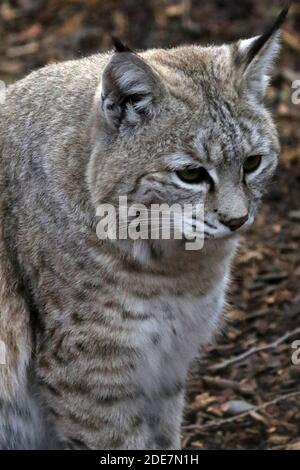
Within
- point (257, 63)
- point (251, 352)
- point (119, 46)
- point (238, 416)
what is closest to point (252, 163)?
point (257, 63)

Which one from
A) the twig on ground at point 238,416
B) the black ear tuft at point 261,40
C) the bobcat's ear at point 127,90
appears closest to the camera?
the bobcat's ear at point 127,90

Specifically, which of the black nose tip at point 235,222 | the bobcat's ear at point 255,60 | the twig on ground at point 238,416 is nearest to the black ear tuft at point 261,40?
the bobcat's ear at point 255,60

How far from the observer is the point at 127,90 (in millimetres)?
3848

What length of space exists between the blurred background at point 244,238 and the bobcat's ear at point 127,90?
71.5 inches

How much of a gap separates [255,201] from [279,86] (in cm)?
347

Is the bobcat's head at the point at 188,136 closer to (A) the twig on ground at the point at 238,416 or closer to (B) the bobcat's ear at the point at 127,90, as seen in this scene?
(B) the bobcat's ear at the point at 127,90

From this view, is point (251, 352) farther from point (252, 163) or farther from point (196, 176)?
point (196, 176)

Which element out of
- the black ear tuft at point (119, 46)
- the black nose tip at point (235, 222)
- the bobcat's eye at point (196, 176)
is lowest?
the black nose tip at point (235, 222)

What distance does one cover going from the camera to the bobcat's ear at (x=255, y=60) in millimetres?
4074

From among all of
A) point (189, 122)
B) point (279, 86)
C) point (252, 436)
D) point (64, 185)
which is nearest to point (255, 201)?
point (189, 122)

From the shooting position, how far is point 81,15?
8.18 meters

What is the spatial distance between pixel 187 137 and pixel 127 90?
0.28 m

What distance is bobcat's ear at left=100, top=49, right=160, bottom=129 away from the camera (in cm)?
375

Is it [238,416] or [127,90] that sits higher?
[127,90]
